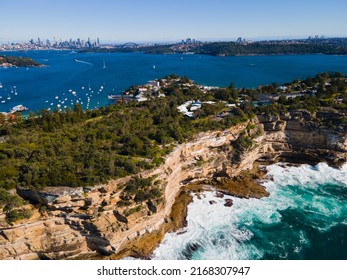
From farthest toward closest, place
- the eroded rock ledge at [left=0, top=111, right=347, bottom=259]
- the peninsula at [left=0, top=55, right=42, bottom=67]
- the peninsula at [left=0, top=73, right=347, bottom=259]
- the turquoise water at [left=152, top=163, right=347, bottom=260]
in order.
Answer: the peninsula at [left=0, top=55, right=42, bottom=67] < the turquoise water at [left=152, top=163, right=347, bottom=260] < the peninsula at [left=0, top=73, right=347, bottom=259] < the eroded rock ledge at [left=0, top=111, right=347, bottom=259]

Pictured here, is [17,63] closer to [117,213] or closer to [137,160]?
[137,160]

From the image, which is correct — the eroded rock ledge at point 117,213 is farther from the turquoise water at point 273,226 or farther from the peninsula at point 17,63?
the peninsula at point 17,63

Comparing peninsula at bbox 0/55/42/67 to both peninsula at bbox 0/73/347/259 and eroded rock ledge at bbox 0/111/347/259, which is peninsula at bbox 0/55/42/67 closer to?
peninsula at bbox 0/73/347/259

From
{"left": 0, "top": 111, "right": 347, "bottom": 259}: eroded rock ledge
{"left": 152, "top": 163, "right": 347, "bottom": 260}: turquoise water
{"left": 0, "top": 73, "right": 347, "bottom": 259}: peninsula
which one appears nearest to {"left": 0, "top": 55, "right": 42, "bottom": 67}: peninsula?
{"left": 0, "top": 73, "right": 347, "bottom": 259}: peninsula

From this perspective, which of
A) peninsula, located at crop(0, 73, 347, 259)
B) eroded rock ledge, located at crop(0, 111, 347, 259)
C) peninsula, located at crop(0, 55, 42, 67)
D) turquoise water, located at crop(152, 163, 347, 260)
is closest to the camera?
eroded rock ledge, located at crop(0, 111, 347, 259)

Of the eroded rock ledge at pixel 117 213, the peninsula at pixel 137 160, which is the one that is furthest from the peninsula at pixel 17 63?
the eroded rock ledge at pixel 117 213

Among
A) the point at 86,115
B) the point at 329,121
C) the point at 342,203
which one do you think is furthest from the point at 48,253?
the point at 329,121

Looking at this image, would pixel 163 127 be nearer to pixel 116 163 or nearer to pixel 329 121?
pixel 116 163
